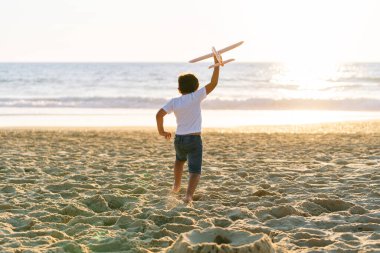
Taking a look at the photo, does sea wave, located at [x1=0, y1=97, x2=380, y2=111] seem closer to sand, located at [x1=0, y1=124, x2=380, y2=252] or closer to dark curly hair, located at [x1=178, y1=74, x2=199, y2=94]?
sand, located at [x1=0, y1=124, x2=380, y2=252]

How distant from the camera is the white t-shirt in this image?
5301 millimetres

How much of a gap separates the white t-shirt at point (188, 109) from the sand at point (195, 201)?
2.52 ft

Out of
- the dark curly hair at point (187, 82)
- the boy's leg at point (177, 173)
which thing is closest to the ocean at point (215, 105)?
the boy's leg at point (177, 173)

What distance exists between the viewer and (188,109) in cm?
534

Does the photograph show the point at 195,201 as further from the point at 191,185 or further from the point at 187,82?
the point at 187,82

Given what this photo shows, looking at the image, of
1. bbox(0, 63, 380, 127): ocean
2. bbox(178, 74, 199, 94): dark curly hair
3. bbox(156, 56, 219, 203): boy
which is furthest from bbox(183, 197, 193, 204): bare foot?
bbox(0, 63, 380, 127): ocean

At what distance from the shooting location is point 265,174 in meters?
6.99

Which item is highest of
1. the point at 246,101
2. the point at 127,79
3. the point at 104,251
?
the point at 127,79

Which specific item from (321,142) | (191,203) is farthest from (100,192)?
(321,142)

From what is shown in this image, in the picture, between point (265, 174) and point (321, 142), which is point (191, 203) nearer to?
point (265, 174)

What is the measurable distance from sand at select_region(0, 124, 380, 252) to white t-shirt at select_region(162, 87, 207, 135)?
2.52 feet

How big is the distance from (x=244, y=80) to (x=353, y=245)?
141ft

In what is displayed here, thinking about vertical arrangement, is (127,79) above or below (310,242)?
above

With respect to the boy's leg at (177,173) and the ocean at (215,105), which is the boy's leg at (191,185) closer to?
the boy's leg at (177,173)
